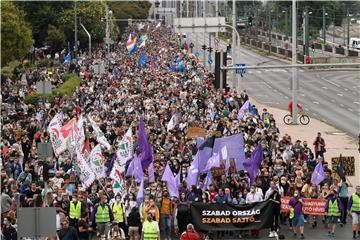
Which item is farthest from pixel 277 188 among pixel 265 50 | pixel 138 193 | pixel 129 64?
pixel 265 50

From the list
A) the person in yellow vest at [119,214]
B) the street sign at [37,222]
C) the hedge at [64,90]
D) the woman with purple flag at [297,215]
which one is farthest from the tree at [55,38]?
the street sign at [37,222]

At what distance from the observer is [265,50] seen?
114 m

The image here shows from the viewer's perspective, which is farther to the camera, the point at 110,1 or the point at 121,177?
the point at 110,1

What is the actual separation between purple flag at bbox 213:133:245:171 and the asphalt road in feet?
62.5

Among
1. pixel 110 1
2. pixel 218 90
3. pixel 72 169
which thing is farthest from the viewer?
pixel 110 1

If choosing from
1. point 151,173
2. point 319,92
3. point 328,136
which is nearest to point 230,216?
point 151,173

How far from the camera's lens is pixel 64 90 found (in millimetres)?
53719

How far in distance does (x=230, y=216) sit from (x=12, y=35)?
4915 centimetres

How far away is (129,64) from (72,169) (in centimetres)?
4141

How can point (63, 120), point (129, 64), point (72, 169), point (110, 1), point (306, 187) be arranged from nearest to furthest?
point (306, 187), point (72, 169), point (63, 120), point (129, 64), point (110, 1)

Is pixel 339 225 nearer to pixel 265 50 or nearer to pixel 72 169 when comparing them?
pixel 72 169

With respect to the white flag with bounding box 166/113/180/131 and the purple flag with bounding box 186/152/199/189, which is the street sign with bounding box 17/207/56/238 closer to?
the purple flag with bounding box 186/152/199/189

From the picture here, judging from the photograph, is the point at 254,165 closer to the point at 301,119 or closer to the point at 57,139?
the point at 57,139

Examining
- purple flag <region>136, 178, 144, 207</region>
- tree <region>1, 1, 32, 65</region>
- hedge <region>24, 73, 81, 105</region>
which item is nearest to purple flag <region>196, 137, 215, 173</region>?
purple flag <region>136, 178, 144, 207</region>
